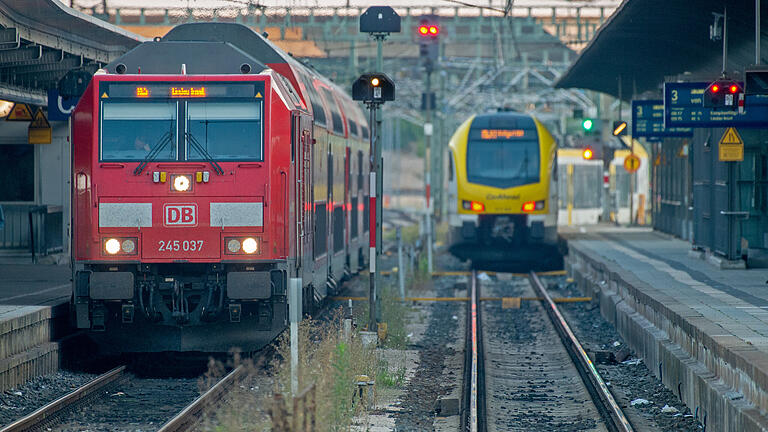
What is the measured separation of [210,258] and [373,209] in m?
3.20

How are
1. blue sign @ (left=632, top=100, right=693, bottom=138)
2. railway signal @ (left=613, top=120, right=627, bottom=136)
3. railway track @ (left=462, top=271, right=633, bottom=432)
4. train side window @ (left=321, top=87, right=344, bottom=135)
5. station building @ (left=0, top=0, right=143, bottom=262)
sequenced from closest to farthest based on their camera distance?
railway track @ (left=462, top=271, right=633, bottom=432), station building @ (left=0, top=0, right=143, bottom=262), train side window @ (left=321, top=87, right=344, bottom=135), blue sign @ (left=632, top=100, right=693, bottom=138), railway signal @ (left=613, top=120, right=627, bottom=136)

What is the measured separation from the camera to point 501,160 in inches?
982

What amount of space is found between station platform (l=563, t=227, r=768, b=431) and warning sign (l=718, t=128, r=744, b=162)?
1.88 metres

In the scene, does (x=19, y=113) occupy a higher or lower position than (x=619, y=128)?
lower

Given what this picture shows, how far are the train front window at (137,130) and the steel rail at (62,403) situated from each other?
233 centimetres

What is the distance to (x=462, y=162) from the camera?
2502cm

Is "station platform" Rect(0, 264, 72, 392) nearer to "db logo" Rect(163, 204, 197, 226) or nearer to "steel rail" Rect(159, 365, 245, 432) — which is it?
"db logo" Rect(163, 204, 197, 226)

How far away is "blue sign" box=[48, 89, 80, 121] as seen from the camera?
19.0 meters

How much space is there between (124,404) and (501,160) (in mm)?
15104

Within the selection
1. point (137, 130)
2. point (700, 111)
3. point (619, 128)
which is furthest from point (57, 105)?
point (619, 128)

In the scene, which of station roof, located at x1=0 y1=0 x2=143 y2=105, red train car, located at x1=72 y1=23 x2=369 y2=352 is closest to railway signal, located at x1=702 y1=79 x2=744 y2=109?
red train car, located at x1=72 y1=23 x2=369 y2=352

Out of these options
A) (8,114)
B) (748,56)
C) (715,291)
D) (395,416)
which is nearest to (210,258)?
(395,416)

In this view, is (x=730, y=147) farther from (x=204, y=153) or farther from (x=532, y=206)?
(x=204, y=153)

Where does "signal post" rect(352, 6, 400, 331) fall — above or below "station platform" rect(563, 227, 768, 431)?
above
